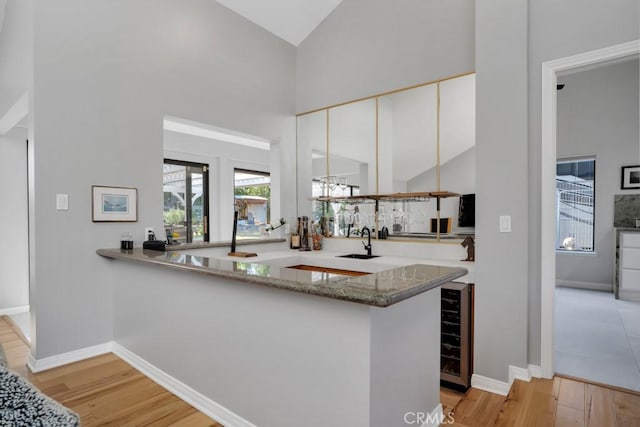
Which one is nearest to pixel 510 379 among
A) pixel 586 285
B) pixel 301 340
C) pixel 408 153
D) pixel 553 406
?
pixel 553 406

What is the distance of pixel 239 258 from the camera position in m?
3.20

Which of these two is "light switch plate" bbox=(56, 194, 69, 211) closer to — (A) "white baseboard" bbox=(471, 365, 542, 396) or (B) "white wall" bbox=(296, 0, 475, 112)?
(B) "white wall" bbox=(296, 0, 475, 112)

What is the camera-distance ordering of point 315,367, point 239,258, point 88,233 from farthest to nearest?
1. point 239,258
2. point 88,233
3. point 315,367

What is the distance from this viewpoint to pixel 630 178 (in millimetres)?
4867

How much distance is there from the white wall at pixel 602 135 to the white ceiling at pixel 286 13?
11.7 ft

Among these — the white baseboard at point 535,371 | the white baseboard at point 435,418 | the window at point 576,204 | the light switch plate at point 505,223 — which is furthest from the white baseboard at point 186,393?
the window at point 576,204

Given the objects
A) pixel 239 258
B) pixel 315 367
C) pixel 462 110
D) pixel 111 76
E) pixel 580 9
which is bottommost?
pixel 315 367

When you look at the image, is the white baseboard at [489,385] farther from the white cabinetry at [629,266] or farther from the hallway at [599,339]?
the white cabinetry at [629,266]

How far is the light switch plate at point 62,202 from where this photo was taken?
8.41 feet

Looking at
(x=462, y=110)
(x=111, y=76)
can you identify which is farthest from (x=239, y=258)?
(x=462, y=110)

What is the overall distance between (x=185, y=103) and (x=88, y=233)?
4.48ft

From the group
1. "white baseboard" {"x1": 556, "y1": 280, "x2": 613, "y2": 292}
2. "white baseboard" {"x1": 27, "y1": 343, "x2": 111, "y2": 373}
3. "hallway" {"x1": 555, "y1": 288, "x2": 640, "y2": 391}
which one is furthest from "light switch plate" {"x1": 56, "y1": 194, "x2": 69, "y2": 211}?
"white baseboard" {"x1": 556, "y1": 280, "x2": 613, "y2": 292}

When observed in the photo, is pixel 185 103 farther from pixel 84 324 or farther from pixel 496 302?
pixel 496 302

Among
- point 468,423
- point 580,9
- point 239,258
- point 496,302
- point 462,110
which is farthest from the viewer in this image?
point 239,258
